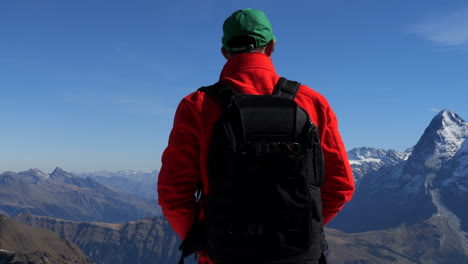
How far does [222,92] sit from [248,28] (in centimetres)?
119

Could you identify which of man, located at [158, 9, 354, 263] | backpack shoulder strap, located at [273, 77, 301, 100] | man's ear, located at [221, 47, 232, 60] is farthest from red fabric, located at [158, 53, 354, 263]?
man's ear, located at [221, 47, 232, 60]

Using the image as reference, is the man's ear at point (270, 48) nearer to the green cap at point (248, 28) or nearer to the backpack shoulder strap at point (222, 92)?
the green cap at point (248, 28)

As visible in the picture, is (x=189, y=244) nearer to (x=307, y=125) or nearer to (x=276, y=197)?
(x=276, y=197)

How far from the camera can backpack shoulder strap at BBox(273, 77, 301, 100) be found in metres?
6.65

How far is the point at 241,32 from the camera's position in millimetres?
7121

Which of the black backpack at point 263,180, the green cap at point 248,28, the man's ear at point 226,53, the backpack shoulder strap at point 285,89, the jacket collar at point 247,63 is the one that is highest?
the green cap at point 248,28

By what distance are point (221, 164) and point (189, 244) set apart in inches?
68.6

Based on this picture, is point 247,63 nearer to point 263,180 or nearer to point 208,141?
point 208,141

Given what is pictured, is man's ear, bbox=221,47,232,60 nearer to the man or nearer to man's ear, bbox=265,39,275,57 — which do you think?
the man

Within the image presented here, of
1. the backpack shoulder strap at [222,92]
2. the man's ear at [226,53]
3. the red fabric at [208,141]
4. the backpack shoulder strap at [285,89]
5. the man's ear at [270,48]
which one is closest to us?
the backpack shoulder strap at [222,92]

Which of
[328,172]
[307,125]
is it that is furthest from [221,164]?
[328,172]

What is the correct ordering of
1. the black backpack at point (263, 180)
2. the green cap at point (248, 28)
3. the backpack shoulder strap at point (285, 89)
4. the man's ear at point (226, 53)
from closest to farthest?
the black backpack at point (263, 180), the backpack shoulder strap at point (285, 89), the green cap at point (248, 28), the man's ear at point (226, 53)

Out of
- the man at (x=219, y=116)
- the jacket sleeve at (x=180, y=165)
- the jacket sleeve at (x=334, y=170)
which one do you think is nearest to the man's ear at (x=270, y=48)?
the man at (x=219, y=116)

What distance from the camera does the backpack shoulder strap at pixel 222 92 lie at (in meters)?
6.55
